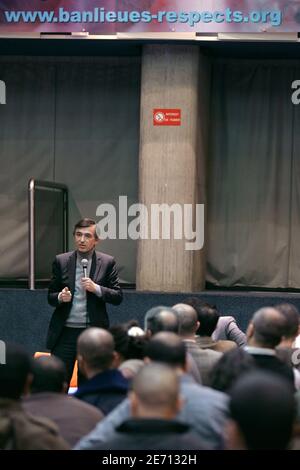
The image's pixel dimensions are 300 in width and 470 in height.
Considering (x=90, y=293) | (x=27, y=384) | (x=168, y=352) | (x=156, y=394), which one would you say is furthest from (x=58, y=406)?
(x=90, y=293)

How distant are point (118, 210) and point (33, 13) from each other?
2783mm

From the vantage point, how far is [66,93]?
47.4 feet

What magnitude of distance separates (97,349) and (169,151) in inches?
267

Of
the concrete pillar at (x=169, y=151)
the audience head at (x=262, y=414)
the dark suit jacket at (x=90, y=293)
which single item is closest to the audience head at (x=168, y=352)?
the audience head at (x=262, y=414)

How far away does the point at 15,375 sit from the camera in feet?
18.3

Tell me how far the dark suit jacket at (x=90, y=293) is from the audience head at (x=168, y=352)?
3939 millimetres

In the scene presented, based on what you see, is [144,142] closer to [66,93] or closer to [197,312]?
[66,93]

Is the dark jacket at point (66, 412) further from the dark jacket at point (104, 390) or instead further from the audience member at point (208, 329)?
the audience member at point (208, 329)

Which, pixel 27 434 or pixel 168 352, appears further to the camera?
pixel 168 352

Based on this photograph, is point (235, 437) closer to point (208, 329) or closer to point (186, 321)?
point (186, 321)

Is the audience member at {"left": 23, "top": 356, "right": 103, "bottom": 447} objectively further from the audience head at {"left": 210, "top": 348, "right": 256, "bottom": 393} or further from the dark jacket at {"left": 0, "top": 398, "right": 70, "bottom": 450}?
the audience head at {"left": 210, "top": 348, "right": 256, "bottom": 393}

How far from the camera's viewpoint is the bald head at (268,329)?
7086 millimetres

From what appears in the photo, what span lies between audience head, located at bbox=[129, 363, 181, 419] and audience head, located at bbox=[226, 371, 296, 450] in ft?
1.06
